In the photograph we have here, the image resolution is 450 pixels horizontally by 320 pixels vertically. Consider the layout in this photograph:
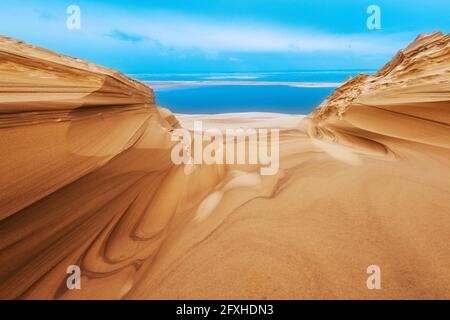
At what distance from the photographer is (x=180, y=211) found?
2.14 meters

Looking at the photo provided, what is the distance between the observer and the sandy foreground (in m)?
1.24

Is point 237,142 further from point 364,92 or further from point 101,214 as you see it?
point 364,92

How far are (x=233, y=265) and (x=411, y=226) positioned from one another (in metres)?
1.10

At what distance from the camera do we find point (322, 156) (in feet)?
8.72

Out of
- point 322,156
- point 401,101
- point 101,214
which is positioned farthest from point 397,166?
point 101,214
